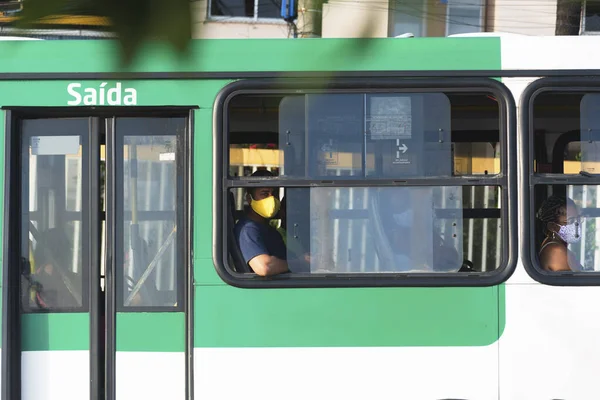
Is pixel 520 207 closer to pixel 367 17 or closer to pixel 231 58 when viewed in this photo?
pixel 231 58

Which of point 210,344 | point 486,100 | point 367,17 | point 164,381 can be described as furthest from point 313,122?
point 367,17

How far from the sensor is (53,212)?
A: 471 centimetres

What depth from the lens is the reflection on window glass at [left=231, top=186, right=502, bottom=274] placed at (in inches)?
182

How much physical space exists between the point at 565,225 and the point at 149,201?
227 cm

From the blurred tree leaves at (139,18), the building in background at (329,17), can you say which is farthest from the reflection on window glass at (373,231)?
the blurred tree leaves at (139,18)

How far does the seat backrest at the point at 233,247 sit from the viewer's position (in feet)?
15.1

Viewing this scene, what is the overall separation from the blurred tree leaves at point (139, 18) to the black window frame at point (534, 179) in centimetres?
371

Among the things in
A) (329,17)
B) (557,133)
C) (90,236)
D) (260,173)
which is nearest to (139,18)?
(329,17)

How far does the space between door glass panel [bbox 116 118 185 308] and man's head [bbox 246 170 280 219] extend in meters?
0.40

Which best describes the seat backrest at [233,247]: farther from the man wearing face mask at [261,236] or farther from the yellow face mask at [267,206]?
the yellow face mask at [267,206]

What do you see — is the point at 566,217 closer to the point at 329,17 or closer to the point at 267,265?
the point at 267,265

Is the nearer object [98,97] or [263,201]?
[98,97]

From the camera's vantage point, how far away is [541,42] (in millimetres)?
4641

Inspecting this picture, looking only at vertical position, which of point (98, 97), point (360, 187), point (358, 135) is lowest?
point (360, 187)
